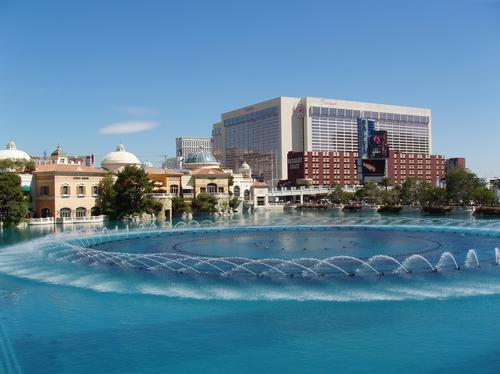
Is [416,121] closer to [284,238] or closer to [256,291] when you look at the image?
[284,238]

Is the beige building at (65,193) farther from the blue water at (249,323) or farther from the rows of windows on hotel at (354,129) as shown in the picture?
the rows of windows on hotel at (354,129)

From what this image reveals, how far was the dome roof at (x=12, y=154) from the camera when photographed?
7766 centimetres

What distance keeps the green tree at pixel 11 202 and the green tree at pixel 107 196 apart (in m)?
12.7

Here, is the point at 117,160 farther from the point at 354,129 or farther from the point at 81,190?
Answer: the point at 354,129

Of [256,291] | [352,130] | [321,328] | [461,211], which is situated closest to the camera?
[321,328]

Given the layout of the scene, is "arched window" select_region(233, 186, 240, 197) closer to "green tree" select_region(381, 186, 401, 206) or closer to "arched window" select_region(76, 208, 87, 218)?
"green tree" select_region(381, 186, 401, 206)

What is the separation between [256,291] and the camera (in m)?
22.2

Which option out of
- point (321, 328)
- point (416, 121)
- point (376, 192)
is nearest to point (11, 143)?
point (376, 192)

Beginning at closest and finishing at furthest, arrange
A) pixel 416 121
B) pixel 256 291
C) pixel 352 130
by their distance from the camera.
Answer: pixel 256 291 < pixel 352 130 < pixel 416 121

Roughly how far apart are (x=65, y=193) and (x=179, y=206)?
16230 mm

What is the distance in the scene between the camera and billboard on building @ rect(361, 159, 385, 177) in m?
136

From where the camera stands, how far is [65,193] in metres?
68.7

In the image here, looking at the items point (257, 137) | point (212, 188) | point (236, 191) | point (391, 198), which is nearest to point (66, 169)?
point (212, 188)

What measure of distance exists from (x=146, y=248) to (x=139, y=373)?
80.9 feet
